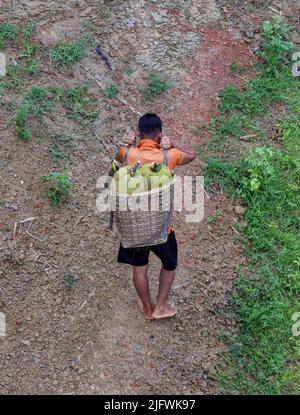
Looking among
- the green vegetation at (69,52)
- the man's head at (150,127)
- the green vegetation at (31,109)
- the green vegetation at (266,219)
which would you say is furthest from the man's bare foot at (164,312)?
Answer: the green vegetation at (69,52)

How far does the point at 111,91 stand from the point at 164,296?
2.20 m

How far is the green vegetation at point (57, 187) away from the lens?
4.51 metres

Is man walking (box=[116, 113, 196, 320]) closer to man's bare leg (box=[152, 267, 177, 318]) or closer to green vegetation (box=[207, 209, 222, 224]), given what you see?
man's bare leg (box=[152, 267, 177, 318])

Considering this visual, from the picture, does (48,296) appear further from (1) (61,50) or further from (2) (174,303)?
(1) (61,50)

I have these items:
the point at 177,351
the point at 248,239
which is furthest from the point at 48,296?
the point at 248,239

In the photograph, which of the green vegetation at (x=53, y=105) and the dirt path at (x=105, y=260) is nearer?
the dirt path at (x=105, y=260)

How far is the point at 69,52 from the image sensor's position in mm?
5293

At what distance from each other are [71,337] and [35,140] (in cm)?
176

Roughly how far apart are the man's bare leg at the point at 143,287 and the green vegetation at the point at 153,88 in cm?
220

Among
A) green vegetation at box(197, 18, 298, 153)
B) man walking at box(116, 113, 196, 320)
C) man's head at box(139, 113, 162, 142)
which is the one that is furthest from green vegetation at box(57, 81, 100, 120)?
man's head at box(139, 113, 162, 142)

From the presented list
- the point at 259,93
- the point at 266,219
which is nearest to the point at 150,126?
→ the point at 266,219

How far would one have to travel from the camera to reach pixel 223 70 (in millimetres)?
5691

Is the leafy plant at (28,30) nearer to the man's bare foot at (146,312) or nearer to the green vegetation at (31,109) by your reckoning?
the green vegetation at (31,109)
